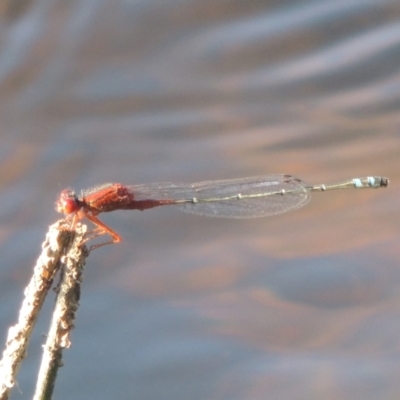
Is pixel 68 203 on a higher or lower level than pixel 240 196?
lower

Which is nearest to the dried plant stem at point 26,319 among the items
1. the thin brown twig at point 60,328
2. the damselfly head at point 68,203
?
the thin brown twig at point 60,328

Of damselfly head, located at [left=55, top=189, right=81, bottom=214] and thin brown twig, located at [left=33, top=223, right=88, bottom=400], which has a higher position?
damselfly head, located at [left=55, top=189, right=81, bottom=214]

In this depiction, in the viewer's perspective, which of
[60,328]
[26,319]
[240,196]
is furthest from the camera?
[240,196]

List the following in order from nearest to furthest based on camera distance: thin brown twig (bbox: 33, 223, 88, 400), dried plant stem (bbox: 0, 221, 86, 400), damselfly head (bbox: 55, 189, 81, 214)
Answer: thin brown twig (bbox: 33, 223, 88, 400) → dried plant stem (bbox: 0, 221, 86, 400) → damselfly head (bbox: 55, 189, 81, 214)

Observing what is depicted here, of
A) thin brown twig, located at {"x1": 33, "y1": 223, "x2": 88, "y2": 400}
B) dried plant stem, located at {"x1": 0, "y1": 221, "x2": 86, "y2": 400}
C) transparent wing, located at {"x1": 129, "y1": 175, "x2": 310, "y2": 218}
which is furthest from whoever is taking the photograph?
transparent wing, located at {"x1": 129, "y1": 175, "x2": 310, "y2": 218}

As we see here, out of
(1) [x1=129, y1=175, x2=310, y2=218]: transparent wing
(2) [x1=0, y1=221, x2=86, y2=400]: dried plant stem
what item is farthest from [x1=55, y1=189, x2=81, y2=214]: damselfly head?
(2) [x1=0, y1=221, x2=86, y2=400]: dried plant stem

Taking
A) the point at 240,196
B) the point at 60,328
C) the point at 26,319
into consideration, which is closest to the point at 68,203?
the point at 240,196

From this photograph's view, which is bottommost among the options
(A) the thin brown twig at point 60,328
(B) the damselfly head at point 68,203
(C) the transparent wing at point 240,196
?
(A) the thin brown twig at point 60,328

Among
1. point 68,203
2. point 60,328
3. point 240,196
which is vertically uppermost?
point 240,196

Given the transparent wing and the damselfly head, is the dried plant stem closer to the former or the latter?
the damselfly head

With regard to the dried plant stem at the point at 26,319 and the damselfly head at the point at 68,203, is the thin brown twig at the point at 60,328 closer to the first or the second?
the dried plant stem at the point at 26,319

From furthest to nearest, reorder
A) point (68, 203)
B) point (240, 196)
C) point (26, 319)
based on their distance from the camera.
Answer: point (240, 196) < point (68, 203) < point (26, 319)

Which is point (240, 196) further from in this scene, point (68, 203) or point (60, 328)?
point (60, 328)
